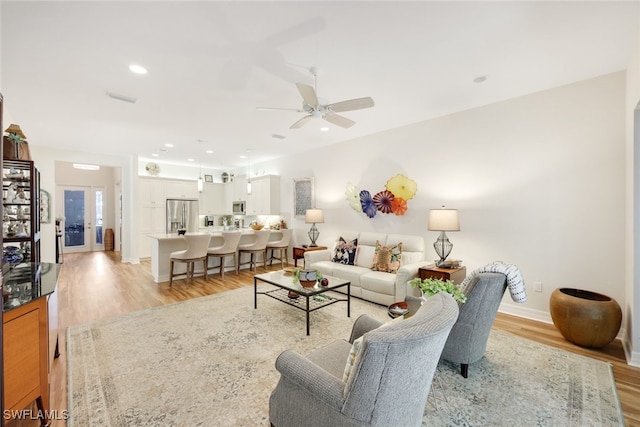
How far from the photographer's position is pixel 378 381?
1.13m

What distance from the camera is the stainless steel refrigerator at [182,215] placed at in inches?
316

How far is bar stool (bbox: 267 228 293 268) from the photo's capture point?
255 inches

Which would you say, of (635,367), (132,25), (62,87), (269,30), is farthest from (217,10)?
(635,367)

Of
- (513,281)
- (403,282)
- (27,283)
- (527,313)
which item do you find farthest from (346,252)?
(27,283)

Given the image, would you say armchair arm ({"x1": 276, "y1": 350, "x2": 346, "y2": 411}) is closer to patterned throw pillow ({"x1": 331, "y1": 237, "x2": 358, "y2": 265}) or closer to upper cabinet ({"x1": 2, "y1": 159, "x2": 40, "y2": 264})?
patterned throw pillow ({"x1": 331, "y1": 237, "x2": 358, "y2": 265})

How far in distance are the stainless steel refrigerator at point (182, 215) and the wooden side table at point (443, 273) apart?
7114 mm

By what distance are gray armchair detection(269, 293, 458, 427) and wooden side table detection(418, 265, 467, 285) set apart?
2.21m

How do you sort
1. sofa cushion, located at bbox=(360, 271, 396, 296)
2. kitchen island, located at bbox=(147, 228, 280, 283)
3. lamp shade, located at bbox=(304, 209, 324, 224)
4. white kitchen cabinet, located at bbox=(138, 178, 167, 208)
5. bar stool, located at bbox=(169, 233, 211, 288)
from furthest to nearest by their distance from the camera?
white kitchen cabinet, located at bbox=(138, 178, 167, 208) → lamp shade, located at bbox=(304, 209, 324, 224) → kitchen island, located at bbox=(147, 228, 280, 283) → bar stool, located at bbox=(169, 233, 211, 288) → sofa cushion, located at bbox=(360, 271, 396, 296)

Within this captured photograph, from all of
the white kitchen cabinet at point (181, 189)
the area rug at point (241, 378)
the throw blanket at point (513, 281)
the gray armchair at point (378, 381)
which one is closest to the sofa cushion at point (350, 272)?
the area rug at point (241, 378)

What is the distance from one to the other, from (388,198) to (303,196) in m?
2.44

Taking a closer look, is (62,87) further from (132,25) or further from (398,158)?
(398,158)

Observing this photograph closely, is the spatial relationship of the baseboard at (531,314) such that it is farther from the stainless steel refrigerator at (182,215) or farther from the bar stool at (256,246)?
the stainless steel refrigerator at (182,215)

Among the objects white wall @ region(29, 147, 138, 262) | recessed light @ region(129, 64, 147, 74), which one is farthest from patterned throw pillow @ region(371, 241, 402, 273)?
white wall @ region(29, 147, 138, 262)

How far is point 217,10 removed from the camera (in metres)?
2.02
